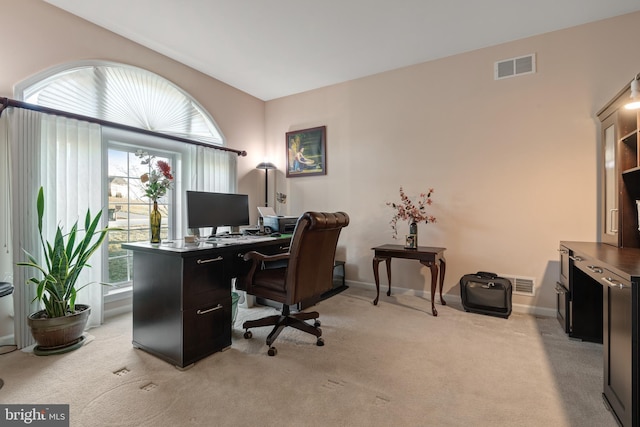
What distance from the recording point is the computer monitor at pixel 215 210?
2621 mm

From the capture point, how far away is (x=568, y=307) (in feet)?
7.93

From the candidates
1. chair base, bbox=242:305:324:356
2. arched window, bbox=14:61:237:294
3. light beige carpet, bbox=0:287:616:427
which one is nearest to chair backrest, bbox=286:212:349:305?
chair base, bbox=242:305:324:356

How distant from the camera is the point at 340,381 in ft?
6.07

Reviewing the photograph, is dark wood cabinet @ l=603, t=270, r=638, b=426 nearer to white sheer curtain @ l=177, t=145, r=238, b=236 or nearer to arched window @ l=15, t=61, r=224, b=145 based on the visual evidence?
white sheer curtain @ l=177, t=145, r=238, b=236

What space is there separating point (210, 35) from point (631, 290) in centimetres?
366

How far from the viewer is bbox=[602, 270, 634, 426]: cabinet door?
1.31m

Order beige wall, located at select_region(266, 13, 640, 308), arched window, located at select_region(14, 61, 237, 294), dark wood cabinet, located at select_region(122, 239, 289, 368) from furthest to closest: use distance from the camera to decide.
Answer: beige wall, located at select_region(266, 13, 640, 308), arched window, located at select_region(14, 61, 237, 294), dark wood cabinet, located at select_region(122, 239, 289, 368)

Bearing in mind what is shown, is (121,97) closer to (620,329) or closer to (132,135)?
(132,135)

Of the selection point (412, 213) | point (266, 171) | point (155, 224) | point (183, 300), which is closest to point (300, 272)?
point (183, 300)

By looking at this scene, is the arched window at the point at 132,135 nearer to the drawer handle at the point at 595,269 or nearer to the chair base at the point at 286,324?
the chair base at the point at 286,324

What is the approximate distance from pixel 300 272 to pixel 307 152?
2549mm

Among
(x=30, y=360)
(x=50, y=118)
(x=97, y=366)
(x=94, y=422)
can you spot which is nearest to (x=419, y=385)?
(x=94, y=422)

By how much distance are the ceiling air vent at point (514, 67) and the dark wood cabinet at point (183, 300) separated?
3245 mm

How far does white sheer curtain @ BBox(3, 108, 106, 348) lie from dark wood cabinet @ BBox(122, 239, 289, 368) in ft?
2.65
